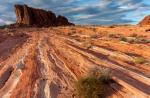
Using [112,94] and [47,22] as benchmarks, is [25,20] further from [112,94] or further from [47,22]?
Result: [112,94]

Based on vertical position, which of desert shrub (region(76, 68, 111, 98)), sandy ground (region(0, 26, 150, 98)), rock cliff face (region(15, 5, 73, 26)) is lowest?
rock cliff face (region(15, 5, 73, 26))

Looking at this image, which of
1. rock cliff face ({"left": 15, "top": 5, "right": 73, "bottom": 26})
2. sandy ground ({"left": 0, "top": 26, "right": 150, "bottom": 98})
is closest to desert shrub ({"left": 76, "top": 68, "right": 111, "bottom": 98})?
sandy ground ({"left": 0, "top": 26, "right": 150, "bottom": 98})

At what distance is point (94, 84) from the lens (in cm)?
1362

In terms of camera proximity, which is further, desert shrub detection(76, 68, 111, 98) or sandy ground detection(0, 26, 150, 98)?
sandy ground detection(0, 26, 150, 98)

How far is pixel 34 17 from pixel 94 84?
87699mm

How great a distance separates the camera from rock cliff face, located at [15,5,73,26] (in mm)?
98375

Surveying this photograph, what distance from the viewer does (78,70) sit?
17703 mm

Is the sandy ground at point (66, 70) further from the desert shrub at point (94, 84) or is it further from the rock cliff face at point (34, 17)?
the rock cliff face at point (34, 17)

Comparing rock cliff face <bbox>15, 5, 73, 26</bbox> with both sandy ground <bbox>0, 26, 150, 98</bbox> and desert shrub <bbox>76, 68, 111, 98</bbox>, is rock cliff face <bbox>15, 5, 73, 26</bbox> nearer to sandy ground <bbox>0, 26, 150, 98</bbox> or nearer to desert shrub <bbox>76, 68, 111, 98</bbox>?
sandy ground <bbox>0, 26, 150, 98</bbox>

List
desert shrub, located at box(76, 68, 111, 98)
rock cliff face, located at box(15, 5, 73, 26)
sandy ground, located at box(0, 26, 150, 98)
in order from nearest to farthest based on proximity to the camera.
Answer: desert shrub, located at box(76, 68, 111, 98), sandy ground, located at box(0, 26, 150, 98), rock cliff face, located at box(15, 5, 73, 26)

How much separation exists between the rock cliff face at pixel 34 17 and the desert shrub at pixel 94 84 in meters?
83.0

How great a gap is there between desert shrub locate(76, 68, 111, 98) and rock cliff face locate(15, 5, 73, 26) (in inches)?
3268

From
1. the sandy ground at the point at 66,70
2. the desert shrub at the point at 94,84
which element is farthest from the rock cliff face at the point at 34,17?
the desert shrub at the point at 94,84

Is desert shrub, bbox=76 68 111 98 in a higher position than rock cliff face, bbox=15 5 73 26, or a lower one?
higher
